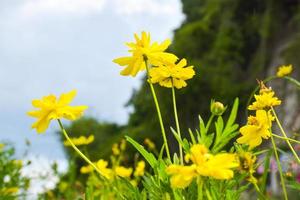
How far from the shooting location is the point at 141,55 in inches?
36.6

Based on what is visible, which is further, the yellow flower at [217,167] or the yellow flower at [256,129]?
the yellow flower at [256,129]

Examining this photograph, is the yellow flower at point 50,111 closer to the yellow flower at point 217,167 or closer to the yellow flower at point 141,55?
the yellow flower at point 141,55

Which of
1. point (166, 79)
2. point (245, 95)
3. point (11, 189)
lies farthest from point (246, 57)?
point (166, 79)

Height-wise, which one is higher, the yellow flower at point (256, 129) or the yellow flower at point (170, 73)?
the yellow flower at point (170, 73)

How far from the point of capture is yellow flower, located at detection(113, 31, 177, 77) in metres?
0.92

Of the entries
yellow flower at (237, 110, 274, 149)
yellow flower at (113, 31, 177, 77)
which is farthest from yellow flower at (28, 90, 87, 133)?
yellow flower at (237, 110, 274, 149)

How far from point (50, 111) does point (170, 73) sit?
0.67ft

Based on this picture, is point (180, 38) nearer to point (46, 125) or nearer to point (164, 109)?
point (164, 109)

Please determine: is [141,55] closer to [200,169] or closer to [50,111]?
[50,111]

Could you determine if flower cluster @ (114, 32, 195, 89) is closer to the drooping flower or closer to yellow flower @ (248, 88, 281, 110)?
yellow flower @ (248, 88, 281, 110)

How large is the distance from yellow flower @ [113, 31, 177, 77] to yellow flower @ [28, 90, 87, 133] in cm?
9

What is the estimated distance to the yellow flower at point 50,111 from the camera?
86 centimetres

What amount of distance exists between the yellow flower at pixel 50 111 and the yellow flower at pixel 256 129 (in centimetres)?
23

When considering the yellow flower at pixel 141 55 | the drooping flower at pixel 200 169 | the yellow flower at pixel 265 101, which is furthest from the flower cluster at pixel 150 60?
the drooping flower at pixel 200 169
